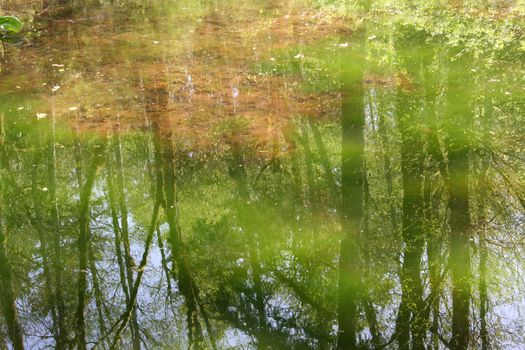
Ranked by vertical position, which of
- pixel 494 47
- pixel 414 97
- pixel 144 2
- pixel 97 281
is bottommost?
pixel 97 281

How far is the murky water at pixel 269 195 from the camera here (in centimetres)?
382

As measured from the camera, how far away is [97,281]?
4.40m

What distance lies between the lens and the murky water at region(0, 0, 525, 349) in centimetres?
382

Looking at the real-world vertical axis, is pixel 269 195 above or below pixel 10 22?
below

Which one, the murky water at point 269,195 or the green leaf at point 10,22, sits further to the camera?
the green leaf at point 10,22

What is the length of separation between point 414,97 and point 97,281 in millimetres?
5482

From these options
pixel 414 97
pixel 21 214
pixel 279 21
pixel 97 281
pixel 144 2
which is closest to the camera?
pixel 97 281

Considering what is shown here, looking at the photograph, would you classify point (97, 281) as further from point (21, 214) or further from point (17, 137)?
point (17, 137)

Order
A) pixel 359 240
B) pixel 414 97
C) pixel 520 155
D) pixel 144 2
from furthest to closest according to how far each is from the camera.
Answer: pixel 144 2 → pixel 414 97 → pixel 520 155 → pixel 359 240

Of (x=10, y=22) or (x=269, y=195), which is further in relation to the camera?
(x=10, y=22)

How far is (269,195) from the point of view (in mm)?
5566

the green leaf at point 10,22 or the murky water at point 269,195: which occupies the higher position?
the green leaf at point 10,22

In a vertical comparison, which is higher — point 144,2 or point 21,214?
point 144,2

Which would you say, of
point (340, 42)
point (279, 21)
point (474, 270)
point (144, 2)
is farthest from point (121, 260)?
point (144, 2)
